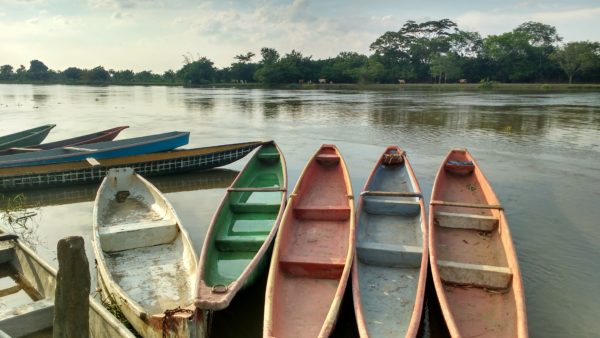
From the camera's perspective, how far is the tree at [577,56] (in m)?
58.3

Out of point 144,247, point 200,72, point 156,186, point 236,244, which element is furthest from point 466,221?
point 200,72

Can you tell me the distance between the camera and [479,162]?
1427 cm

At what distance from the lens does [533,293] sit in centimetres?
618

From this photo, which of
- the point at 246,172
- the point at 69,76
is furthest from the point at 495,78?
the point at 69,76

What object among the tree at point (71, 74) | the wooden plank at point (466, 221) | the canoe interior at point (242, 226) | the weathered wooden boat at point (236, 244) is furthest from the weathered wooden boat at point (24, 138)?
the tree at point (71, 74)

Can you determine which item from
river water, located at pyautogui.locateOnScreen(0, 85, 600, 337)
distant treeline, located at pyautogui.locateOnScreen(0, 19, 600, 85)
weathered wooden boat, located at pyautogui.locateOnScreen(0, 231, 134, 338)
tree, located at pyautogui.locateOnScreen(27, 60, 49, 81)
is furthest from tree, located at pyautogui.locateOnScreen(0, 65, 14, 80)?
weathered wooden boat, located at pyautogui.locateOnScreen(0, 231, 134, 338)

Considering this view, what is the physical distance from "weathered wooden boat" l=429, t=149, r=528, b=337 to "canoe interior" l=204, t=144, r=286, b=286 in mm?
2489

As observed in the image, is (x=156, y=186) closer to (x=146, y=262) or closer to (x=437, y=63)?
(x=146, y=262)

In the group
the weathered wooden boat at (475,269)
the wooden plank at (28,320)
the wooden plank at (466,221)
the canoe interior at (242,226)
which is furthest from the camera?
the wooden plank at (466,221)

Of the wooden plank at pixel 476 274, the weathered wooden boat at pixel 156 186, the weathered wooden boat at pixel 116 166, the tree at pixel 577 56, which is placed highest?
the tree at pixel 577 56

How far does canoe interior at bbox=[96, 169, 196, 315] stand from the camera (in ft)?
17.9

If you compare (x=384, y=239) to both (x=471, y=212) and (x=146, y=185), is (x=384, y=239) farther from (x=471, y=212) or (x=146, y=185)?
(x=146, y=185)

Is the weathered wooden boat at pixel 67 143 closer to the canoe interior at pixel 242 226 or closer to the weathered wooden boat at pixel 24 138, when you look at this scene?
the weathered wooden boat at pixel 24 138

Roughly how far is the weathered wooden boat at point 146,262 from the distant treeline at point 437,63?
66.4m
